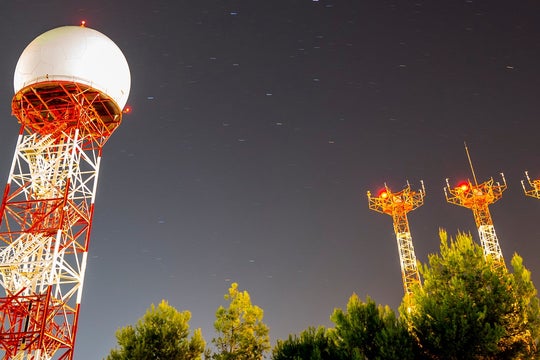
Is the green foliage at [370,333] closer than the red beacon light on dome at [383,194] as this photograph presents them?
Yes

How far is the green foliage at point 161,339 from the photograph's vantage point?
24.3 m

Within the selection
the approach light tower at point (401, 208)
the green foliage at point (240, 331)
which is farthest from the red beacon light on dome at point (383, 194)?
the green foliage at point (240, 331)

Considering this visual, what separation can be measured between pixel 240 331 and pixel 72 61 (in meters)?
17.4

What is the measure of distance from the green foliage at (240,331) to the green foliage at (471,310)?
808 cm

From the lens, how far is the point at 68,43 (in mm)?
26625

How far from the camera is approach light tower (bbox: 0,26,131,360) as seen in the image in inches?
891

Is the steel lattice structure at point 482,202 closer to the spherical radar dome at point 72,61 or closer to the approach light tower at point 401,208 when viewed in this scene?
the approach light tower at point 401,208

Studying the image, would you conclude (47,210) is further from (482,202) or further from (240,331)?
(482,202)

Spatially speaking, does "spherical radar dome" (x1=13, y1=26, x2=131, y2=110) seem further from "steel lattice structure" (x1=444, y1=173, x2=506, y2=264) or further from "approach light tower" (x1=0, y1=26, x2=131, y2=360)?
"steel lattice structure" (x1=444, y1=173, x2=506, y2=264)

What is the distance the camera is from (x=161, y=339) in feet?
81.1

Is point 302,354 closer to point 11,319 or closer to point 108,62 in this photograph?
point 11,319

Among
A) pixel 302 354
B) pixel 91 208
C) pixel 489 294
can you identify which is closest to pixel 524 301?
pixel 489 294

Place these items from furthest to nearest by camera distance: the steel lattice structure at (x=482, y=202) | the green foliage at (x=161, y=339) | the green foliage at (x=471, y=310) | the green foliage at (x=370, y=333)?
the steel lattice structure at (x=482, y=202)
the green foliage at (x=161, y=339)
the green foliage at (x=370, y=333)
the green foliage at (x=471, y=310)

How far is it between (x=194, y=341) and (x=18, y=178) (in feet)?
42.5
